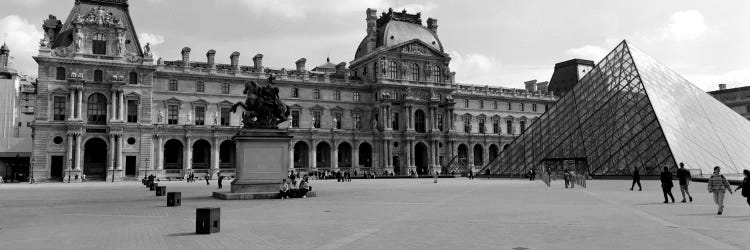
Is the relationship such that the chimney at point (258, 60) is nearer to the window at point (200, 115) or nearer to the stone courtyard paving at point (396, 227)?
the window at point (200, 115)

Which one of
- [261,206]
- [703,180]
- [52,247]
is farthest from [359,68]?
[52,247]

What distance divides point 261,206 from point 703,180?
24.4 metres

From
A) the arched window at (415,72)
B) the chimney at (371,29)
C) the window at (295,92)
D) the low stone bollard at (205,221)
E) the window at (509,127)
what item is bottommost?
the low stone bollard at (205,221)

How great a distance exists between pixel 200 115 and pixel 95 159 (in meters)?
10.5

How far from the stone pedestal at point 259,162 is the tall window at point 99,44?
3913 cm

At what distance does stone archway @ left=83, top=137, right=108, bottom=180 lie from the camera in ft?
181

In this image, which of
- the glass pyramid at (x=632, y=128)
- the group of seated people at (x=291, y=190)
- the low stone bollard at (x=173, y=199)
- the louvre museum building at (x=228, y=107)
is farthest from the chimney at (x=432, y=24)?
the low stone bollard at (x=173, y=199)

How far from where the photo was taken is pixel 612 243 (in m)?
9.50

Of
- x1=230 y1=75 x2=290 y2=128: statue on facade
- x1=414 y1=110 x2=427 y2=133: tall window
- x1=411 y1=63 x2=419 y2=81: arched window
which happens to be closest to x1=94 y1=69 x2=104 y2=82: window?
x1=411 y1=63 x2=419 y2=81: arched window

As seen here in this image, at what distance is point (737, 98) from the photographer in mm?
88625

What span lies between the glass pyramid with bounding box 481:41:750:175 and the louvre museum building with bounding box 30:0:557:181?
22.0 meters

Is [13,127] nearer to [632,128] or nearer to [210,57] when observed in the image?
[210,57]

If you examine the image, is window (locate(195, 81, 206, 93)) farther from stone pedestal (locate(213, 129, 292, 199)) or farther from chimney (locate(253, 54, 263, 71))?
stone pedestal (locate(213, 129, 292, 199))

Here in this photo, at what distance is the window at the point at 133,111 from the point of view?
Answer: 55781 millimetres
